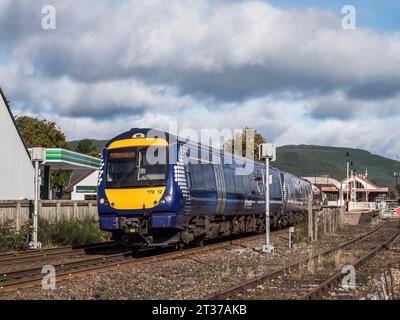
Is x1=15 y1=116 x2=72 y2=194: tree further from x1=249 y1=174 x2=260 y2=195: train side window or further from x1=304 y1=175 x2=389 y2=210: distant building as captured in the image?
x1=249 y1=174 x2=260 y2=195: train side window

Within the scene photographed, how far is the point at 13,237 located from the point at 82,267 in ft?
21.2

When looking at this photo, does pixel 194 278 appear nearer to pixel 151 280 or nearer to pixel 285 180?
pixel 151 280

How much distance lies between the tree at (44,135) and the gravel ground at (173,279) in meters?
58.6

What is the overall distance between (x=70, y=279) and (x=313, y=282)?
4839mm

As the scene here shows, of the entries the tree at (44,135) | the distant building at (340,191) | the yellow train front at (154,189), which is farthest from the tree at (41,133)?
the yellow train front at (154,189)

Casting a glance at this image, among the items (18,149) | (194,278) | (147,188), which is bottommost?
(194,278)

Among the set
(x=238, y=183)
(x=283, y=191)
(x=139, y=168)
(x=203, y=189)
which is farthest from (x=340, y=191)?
(x=139, y=168)

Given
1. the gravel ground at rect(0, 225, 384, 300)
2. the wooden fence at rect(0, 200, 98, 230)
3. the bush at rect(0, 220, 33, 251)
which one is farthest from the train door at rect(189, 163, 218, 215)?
the wooden fence at rect(0, 200, 98, 230)

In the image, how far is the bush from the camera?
1972 cm

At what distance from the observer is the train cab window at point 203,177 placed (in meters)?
18.0

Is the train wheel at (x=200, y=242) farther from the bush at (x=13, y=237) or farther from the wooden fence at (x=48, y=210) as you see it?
the wooden fence at (x=48, y=210)

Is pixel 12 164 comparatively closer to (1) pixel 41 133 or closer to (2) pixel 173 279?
(2) pixel 173 279

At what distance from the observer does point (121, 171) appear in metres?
17.0
